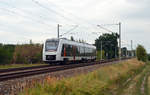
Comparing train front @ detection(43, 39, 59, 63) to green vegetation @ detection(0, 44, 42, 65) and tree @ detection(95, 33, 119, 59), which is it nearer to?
green vegetation @ detection(0, 44, 42, 65)

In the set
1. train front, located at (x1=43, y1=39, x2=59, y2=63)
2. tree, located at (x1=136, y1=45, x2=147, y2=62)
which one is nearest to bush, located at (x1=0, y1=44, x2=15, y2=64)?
train front, located at (x1=43, y1=39, x2=59, y2=63)

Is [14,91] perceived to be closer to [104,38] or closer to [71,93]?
[71,93]

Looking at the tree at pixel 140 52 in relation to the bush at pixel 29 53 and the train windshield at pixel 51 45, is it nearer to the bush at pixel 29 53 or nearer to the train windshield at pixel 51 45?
the bush at pixel 29 53

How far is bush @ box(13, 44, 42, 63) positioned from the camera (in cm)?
3988

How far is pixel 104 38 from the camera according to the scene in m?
90.8

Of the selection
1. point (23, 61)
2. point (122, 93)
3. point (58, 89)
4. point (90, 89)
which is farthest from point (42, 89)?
point (23, 61)

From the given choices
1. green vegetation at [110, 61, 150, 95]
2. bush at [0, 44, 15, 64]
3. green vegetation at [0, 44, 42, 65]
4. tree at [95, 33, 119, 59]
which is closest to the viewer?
green vegetation at [110, 61, 150, 95]

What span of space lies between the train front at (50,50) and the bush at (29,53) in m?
10.2

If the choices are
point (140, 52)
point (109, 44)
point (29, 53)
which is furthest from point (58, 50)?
point (109, 44)

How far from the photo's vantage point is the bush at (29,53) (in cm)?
3988

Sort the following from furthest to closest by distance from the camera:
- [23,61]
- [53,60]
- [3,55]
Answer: [23,61], [3,55], [53,60]

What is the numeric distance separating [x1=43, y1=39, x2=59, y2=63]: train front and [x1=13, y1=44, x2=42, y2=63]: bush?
10.2 meters

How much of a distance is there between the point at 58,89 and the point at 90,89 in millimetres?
1935

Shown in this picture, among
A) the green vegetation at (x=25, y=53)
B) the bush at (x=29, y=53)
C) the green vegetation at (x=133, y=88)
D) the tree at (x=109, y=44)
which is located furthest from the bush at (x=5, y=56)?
the tree at (x=109, y=44)
